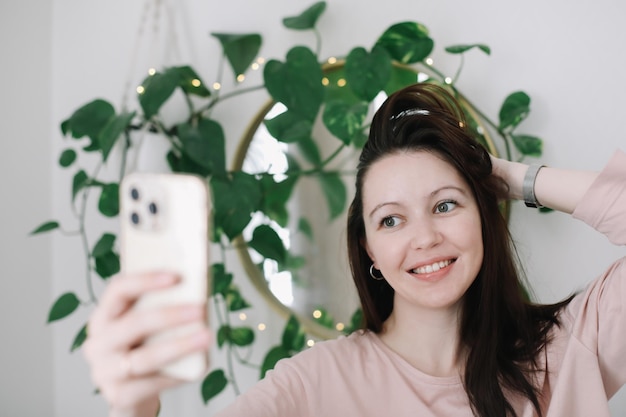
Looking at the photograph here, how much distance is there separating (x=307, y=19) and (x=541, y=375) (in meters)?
0.85

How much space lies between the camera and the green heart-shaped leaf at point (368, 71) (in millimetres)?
1253

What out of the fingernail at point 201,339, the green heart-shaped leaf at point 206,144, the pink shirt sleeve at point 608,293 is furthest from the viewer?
the green heart-shaped leaf at point 206,144

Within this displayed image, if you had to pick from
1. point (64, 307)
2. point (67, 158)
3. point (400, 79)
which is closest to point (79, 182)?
point (67, 158)

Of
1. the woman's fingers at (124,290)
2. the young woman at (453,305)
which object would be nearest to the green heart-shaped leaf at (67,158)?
the young woman at (453,305)

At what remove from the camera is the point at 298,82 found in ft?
4.26

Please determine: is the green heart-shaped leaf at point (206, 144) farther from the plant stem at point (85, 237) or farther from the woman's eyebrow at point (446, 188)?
the woman's eyebrow at point (446, 188)

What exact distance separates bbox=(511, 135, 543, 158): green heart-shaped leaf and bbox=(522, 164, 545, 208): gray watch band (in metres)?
0.25

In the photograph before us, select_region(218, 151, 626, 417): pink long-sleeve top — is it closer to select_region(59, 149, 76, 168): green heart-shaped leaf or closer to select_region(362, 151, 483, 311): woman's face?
select_region(362, 151, 483, 311): woman's face

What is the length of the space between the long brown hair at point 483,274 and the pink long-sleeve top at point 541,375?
0.09 ft

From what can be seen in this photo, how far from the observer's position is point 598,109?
1.28 m

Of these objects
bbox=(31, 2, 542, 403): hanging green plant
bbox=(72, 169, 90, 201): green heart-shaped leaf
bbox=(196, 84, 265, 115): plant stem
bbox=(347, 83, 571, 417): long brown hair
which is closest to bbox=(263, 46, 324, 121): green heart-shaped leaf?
bbox=(31, 2, 542, 403): hanging green plant

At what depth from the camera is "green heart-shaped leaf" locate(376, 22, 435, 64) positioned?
1267 millimetres

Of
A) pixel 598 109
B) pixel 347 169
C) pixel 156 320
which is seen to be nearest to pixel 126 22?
pixel 347 169

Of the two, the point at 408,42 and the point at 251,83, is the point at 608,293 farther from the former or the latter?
the point at 251,83
